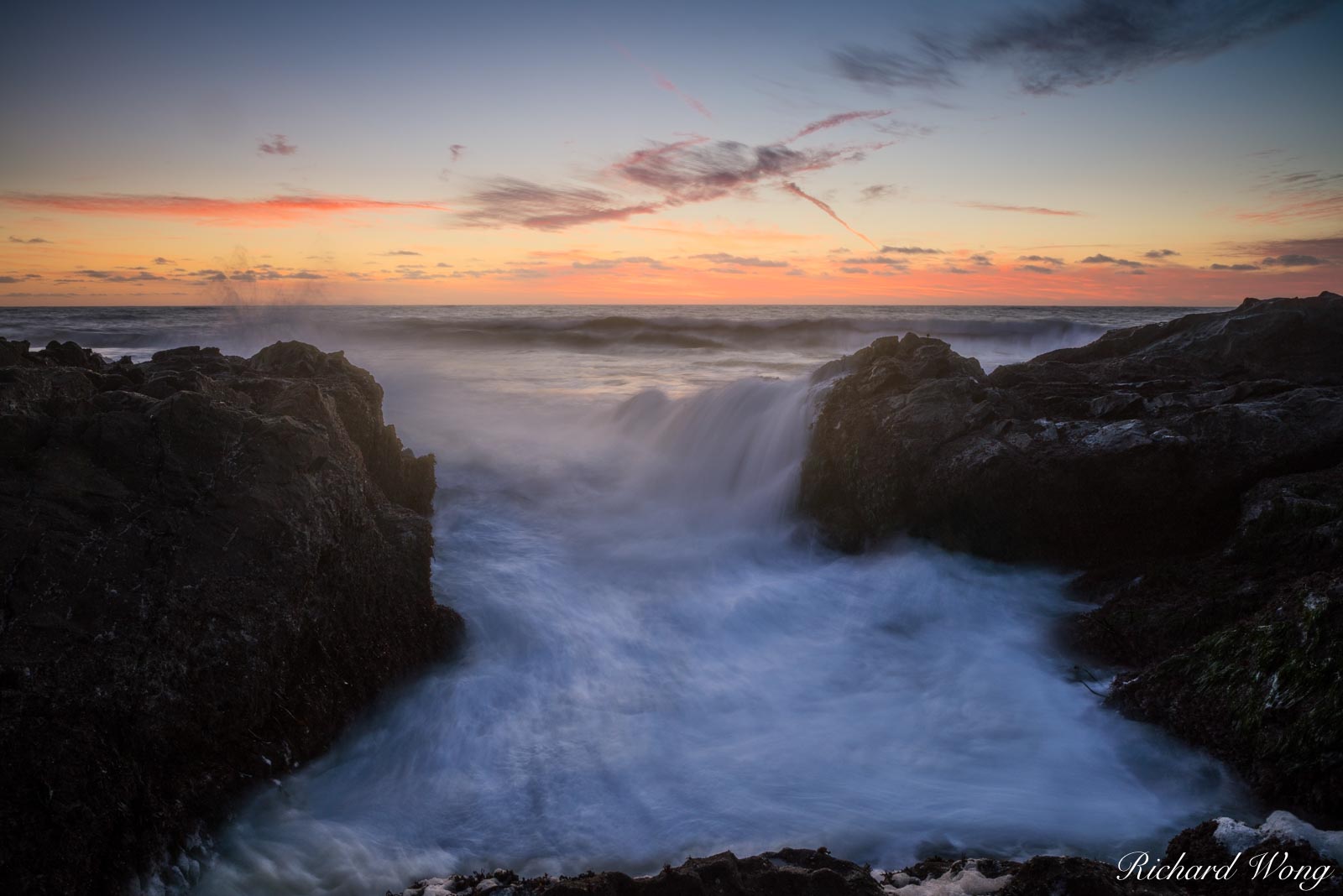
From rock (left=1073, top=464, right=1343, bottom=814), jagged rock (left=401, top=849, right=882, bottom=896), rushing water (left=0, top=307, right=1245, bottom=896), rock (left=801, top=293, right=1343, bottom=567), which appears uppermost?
rock (left=801, top=293, right=1343, bottom=567)

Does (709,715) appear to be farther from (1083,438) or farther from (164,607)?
(1083,438)

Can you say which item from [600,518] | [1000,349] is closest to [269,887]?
[600,518]

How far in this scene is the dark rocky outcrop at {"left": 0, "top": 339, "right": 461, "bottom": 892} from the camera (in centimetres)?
298

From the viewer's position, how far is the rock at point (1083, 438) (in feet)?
19.6

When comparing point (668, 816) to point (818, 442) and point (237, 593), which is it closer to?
point (237, 593)

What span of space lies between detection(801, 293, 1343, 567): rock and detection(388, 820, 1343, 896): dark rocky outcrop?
372cm

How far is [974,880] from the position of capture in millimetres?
2844

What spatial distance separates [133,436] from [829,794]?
4.62 m

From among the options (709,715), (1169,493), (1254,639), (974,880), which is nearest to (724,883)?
(974,880)

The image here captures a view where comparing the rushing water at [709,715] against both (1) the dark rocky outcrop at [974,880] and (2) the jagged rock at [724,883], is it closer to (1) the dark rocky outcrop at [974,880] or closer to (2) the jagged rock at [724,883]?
(1) the dark rocky outcrop at [974,880]

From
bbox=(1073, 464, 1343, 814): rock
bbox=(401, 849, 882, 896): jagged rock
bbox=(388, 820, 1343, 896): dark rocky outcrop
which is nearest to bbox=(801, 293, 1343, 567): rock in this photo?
bbox=(1073, 464, 1343, 814): rock

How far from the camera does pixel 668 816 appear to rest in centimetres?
405

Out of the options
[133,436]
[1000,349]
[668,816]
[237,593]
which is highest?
[1000,349]

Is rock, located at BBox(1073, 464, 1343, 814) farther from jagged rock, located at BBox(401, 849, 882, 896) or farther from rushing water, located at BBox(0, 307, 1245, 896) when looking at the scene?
jagged rock, located at BBox(401, 849, 882, 896)
